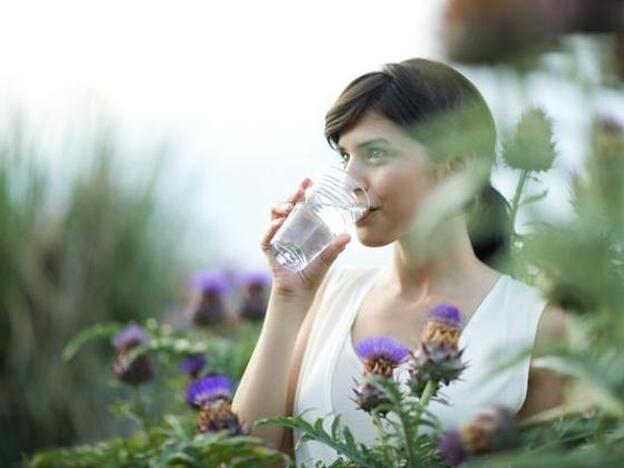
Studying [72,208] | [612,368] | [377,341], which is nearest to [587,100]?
[612,368]

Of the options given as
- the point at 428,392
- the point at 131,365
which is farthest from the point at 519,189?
the point at 131,365

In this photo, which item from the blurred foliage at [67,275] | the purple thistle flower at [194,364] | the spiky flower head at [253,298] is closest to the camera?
the purple thistle flower at [194,364]

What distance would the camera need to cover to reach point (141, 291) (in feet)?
25.4

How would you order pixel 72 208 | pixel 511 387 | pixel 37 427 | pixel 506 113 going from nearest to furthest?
pixel 506 113 → pixel 511 387 → pixel 37 427 → pixel 72 208

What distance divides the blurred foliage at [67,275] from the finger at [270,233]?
12.8ft

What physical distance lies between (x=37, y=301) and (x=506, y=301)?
15.8 ft

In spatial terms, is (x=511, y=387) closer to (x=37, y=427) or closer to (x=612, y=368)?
(x=612, y=368)

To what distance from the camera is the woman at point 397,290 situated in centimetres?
271

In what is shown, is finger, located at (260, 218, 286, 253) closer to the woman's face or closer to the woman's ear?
the woman's face

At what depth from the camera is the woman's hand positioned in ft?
9.04

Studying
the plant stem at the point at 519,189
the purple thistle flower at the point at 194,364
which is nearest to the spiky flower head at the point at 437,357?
the plant stem at the point at 519,189

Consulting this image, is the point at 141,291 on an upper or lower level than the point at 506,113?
lower

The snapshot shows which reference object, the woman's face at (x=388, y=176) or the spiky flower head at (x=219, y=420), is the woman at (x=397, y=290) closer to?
the woman's face at (x=388, y=176)

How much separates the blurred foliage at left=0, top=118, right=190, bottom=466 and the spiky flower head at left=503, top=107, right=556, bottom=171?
4555 millimetres
